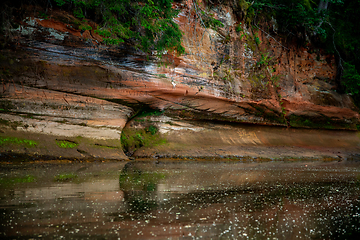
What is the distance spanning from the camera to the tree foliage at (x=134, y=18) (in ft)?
31.7

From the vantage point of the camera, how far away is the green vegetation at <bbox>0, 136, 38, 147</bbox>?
28.4 feet

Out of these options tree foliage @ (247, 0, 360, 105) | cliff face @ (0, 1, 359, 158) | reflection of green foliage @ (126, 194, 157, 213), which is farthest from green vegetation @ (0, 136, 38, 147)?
tree foliage @ (247, 0, 360, 105)

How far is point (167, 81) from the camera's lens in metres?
11.9

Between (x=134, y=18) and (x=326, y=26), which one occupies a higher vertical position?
(x=326, y=26)

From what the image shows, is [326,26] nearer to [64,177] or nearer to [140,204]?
[64,177]

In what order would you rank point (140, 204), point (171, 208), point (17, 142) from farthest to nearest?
1. point (17, 142)
2. point (140, 204)
3. point (171, 208)

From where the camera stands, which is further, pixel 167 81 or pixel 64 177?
pixel 167 81

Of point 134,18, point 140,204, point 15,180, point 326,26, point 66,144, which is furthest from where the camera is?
point 326,26

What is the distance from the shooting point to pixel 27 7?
32.2 ft

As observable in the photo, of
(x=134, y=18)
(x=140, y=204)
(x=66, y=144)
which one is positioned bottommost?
(x=66, y=144)

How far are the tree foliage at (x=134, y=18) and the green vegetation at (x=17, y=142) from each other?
4223mm

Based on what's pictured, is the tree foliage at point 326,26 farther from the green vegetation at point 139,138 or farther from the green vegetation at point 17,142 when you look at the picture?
the green vegetation at point 17,142

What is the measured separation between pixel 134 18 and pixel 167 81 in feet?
9.31

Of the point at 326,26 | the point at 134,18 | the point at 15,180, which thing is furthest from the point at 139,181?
the point at 326,26
